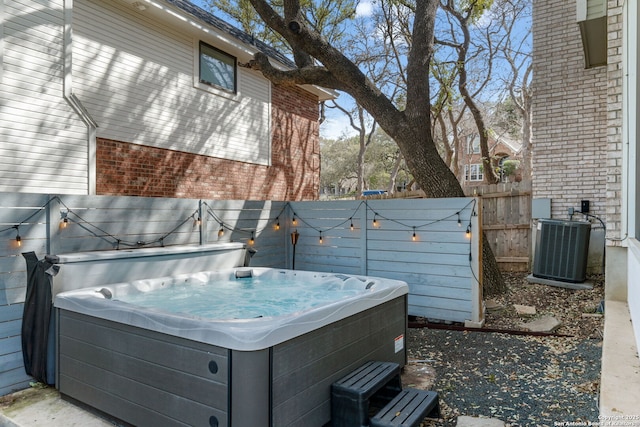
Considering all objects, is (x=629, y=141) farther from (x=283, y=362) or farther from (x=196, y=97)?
(x=196, y=97)

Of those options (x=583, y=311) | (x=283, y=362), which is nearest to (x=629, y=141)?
(x=583, y=311)

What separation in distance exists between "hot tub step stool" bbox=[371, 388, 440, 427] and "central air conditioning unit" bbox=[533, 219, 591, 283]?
4273mm

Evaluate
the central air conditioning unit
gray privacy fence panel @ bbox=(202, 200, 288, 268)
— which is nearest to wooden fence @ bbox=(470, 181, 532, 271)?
the central air conditioning unit

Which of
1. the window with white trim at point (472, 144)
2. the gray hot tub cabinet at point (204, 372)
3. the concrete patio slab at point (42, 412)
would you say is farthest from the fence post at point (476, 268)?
the window with white trim at point (472, 144)

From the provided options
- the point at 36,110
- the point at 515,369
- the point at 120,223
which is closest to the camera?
the point at 515,369

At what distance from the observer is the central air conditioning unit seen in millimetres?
5699

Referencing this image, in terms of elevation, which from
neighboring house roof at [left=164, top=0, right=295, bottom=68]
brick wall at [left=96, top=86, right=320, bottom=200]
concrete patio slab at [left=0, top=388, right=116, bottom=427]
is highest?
neighboring house roof at [left=164, top=0, right=295, bottom=68]

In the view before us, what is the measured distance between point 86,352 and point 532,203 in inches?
262

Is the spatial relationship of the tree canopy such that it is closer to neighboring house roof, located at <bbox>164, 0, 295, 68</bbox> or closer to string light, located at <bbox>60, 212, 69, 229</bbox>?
neighboring house roof, located at <bbox>164, 0, 295, 68</bbox>

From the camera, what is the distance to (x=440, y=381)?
315 centimetres

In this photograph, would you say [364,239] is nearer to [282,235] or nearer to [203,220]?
[282,235]

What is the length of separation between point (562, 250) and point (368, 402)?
4.78 m

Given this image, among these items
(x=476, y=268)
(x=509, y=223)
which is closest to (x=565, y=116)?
(x=509, y=223)

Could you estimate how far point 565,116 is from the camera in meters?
6.68
